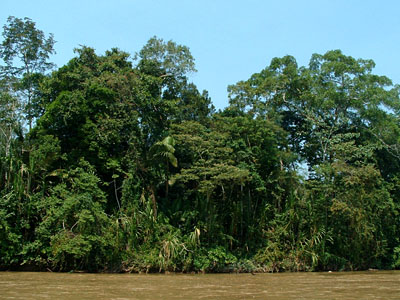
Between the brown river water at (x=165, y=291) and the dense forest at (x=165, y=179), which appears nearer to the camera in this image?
the brown river water at (x=165, y=291)

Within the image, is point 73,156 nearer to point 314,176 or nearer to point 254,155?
point 254,155

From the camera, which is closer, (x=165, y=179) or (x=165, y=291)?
(x=165, y=291)

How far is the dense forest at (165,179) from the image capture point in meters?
17.5

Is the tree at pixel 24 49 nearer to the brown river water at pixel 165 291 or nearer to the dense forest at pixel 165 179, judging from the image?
the dense forest at pixel 165 179

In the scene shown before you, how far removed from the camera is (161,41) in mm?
23266

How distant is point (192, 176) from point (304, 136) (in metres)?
11.1

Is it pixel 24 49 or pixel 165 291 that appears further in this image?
pixel 24 49

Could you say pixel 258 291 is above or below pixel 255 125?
below

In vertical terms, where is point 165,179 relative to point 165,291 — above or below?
above

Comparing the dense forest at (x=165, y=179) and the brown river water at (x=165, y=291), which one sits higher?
the dense forest at (x=165, y=179)

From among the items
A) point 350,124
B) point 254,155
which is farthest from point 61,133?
point 350,124

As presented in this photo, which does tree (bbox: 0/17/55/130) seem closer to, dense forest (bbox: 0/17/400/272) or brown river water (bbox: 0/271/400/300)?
dense forest (bbox: 0/17/400/272)

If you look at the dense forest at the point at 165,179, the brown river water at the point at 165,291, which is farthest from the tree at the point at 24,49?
the brown river water at the point at 165,291

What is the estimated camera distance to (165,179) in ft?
67.0
